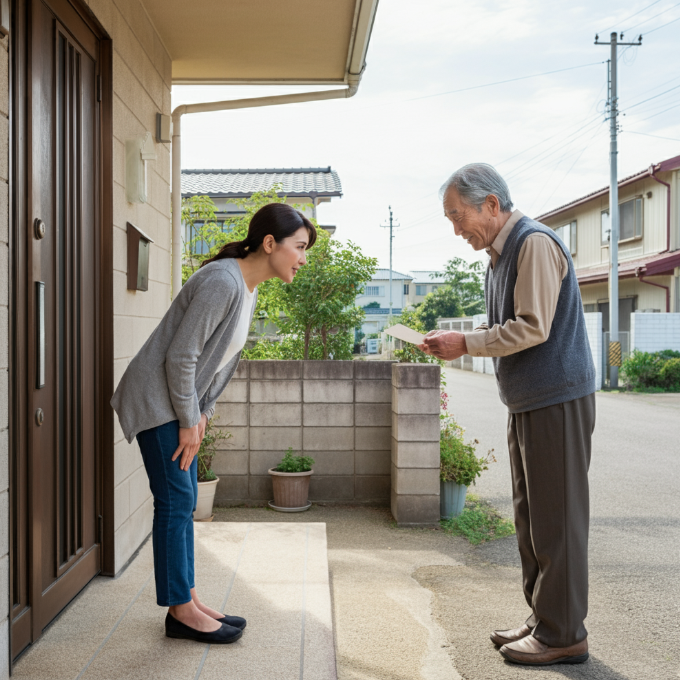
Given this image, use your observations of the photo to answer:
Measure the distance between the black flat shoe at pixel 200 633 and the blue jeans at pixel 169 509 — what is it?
0.13 m

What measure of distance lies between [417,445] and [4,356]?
10.5ft

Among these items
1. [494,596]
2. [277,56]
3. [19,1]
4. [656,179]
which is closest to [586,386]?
[494,596]

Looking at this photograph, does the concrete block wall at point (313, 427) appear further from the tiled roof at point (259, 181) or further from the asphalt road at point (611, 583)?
the tiled roof at point (259, 181)

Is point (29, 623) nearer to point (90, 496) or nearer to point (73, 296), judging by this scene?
point (90, 496)

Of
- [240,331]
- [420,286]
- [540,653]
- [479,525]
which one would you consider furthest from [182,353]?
[420,286]

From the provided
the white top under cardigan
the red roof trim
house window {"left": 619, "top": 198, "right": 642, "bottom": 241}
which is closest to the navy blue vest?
the white top under cardigan

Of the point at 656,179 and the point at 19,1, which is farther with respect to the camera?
the point at 656,179

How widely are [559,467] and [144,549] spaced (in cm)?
215

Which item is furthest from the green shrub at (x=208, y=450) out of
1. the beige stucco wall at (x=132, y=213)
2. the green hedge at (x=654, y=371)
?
the green hedge at (x=654, y=371)

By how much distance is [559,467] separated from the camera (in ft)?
8.19

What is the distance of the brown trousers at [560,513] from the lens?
8.14ft

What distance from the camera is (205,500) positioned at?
15.2ft

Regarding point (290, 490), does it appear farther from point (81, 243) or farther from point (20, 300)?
point (20, 300)

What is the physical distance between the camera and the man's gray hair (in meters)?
2.59
